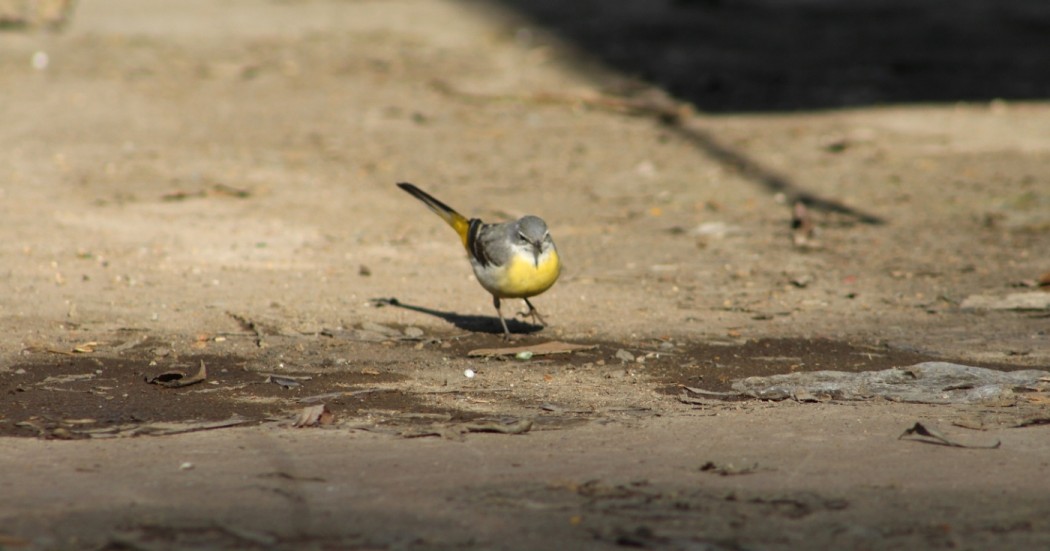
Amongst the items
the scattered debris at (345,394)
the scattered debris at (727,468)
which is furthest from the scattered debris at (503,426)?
the scattered debris at (727,468)

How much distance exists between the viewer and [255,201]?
1020 centimetres

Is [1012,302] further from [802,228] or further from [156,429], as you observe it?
[156,429]

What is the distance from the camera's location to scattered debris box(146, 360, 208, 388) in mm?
5953

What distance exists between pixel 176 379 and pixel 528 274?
185cm

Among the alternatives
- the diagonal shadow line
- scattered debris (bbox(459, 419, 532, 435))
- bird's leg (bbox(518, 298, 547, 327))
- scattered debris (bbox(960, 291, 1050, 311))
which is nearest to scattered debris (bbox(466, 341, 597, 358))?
bird's leg (bbox(518, 298, 547, 327))

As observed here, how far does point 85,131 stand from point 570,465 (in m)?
9.04

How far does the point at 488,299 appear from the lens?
8.02 metres

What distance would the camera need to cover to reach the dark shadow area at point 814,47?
15.0m

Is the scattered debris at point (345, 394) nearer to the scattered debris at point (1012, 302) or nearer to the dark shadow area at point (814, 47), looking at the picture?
the scattered debris at point (1012, 302)

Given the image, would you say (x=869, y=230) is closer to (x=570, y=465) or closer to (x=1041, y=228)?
(x=1041, y=228)

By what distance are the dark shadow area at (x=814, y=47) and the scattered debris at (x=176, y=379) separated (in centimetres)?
911

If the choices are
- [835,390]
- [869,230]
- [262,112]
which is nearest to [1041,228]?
[869,230]

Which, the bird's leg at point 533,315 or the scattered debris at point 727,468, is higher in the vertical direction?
the bird's leg at point 533,315

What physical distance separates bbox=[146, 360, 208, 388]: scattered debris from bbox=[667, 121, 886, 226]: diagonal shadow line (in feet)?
18.7
